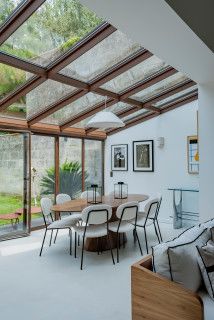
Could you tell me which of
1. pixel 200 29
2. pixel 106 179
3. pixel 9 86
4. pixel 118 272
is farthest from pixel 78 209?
pixel 106 179

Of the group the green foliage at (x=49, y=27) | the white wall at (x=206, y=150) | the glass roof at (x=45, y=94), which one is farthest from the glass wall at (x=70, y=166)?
the white wall at (x=206, y=150)

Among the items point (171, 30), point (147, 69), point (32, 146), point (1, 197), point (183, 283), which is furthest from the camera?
point (32, 146)

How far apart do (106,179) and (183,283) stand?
545 centimetres

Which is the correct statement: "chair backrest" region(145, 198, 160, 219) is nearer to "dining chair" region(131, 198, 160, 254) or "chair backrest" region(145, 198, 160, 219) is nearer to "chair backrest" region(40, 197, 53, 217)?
"dining chair" region(131, 198, 160, 254)

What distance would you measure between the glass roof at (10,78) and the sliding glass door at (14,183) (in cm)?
138

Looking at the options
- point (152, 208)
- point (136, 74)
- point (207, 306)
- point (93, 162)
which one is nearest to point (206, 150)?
point (152, 208)

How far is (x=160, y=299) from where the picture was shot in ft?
5.65

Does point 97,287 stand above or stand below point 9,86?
below

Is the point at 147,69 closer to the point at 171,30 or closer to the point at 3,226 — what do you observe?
the point at 171,30

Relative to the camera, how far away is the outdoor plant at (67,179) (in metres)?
5.86

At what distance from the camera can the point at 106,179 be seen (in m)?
7.28

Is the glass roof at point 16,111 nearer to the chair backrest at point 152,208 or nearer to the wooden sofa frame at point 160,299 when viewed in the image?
the chair backrest at point 152,208

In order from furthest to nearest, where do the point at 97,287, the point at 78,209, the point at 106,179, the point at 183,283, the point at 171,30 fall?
the point at 106,179 < the point at 78,209 < the point at 97,287 < the point at 171,30 < the point at 183,283

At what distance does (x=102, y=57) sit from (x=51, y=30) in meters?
0.83
